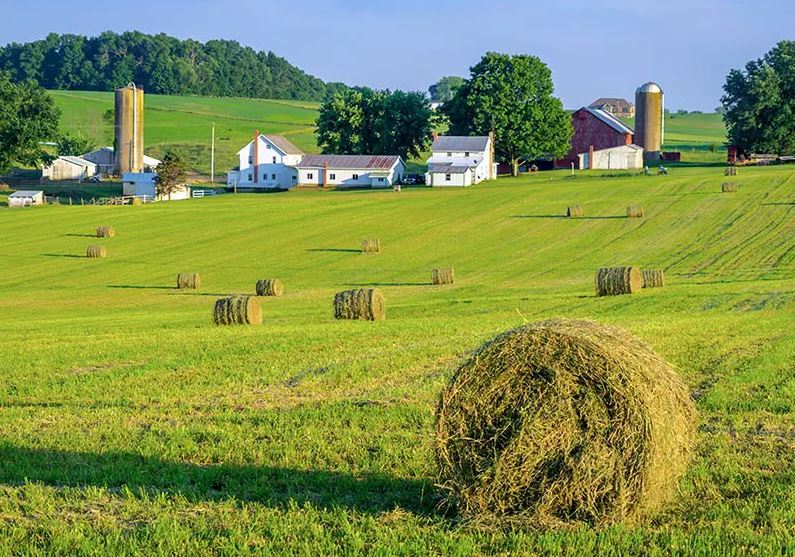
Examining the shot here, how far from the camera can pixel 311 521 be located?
10109mm

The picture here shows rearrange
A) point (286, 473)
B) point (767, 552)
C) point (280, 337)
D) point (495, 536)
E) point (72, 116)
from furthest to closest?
point (72, 116)
point (280, 337)
point (286, 473)
point (495, 536)
point (767, 552)

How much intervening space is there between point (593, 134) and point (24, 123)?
202ft

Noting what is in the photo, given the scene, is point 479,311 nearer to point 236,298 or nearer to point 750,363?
point 236,298

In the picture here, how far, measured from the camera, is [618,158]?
395ft

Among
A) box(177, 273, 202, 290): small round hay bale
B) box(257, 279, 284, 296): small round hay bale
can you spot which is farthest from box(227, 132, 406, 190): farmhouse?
box(257, 279, 284, 296): small round hay bale

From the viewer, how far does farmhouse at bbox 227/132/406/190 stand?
115m

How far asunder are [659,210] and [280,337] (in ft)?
164

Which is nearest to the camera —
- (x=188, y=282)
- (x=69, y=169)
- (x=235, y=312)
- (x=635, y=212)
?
(x=235, y=312)

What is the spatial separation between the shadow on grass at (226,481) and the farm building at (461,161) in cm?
9510

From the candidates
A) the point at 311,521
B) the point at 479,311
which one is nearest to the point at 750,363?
the point at 311,521

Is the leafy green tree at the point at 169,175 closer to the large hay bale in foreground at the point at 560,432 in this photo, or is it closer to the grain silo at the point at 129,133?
the grain silo at the point at 129,133

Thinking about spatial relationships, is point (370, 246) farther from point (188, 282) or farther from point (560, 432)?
point (560, 432)

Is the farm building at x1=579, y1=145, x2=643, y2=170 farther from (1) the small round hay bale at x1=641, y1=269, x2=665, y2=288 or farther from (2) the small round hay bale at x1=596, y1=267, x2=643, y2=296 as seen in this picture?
(2) the small round hay bale at x1=596, y1=267, x2=643, y2=296

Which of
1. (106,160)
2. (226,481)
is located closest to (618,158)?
(106,160)
